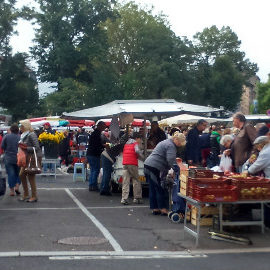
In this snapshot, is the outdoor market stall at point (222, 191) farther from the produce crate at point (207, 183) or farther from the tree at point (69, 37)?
the tree at point (69, 37)

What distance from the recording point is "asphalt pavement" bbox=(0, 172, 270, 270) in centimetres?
885

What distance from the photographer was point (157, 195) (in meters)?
13.6

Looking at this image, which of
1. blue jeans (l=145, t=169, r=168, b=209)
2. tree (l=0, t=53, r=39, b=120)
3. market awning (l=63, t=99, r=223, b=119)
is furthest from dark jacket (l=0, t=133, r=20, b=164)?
tree (l=0, t=53, r=39, b=120)

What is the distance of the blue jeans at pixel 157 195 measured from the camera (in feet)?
44.5

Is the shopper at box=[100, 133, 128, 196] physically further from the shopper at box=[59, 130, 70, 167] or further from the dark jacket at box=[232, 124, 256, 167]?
the shopper at box=[59, 130, 70, 167]

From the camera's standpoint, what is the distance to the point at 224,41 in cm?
8456

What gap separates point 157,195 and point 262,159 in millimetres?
2857

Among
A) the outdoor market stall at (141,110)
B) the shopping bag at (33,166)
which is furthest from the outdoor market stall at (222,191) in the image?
the outdoor market stall at (141,110)

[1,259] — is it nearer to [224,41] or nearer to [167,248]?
[167,248]

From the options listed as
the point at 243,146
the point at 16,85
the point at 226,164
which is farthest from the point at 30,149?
the point at 16,85

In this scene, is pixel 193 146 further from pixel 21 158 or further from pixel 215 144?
pixel 21 158

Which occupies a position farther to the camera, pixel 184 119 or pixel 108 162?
pixel 184 119

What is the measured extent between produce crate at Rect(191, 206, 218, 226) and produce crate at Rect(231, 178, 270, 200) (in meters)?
1.05

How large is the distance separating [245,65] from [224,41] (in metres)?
4.41
